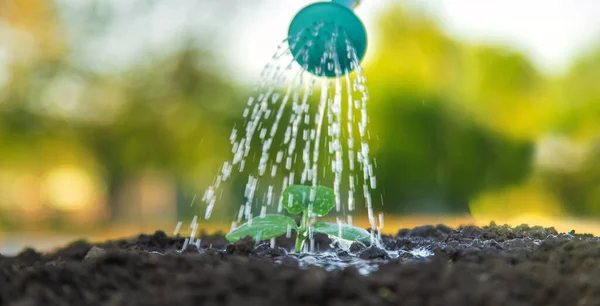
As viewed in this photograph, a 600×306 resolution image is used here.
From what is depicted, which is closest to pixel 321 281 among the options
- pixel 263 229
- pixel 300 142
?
pixel 263 229

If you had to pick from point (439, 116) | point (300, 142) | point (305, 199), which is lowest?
point (305, 199)

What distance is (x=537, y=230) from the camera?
1552 mm

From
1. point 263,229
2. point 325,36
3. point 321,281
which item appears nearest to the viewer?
point 321,281

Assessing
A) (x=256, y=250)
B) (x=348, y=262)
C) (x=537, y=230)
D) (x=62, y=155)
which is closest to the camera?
(x=348, y=262)

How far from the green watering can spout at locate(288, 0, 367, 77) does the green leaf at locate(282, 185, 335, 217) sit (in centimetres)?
30

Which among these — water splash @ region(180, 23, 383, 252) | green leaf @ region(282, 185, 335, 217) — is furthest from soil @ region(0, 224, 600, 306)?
water splash @ region(180, 23, 383, 252)

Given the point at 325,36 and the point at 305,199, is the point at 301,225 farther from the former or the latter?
the point at 325,36

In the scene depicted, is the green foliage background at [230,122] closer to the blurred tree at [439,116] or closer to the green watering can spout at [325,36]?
the blurred tree at [439,116]

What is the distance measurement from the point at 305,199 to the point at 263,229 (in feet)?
0.48

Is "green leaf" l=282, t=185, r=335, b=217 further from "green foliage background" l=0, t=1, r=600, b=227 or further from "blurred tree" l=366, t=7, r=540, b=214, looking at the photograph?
"green foliage background" l=0, t=1, r=600, b=227

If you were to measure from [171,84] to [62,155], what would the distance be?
3.39 feet

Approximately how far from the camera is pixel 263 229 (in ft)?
3.91

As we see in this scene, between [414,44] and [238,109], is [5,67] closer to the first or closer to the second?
[238,109]

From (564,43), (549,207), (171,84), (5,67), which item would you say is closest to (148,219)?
(171,84)
